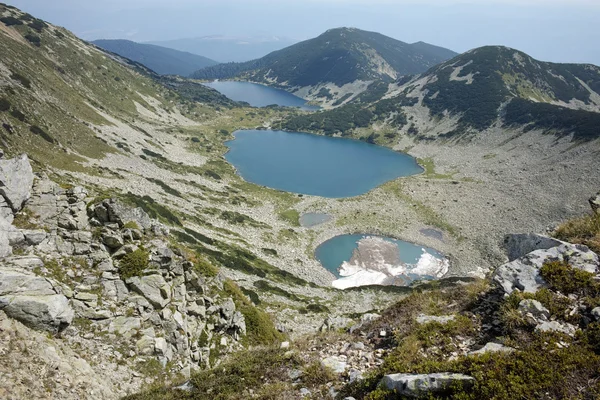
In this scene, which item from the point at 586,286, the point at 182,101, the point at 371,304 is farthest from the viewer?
the point at 182,101

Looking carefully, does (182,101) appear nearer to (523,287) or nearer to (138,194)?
(138,194)

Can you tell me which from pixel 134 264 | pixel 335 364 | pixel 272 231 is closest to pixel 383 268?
pixel 272 231

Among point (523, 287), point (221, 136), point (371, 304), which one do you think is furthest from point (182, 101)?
point (523, 287)

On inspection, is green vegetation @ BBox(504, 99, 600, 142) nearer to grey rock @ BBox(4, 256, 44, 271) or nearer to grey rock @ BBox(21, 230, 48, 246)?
grey rock @ BBox(21, 230, 48, 246)

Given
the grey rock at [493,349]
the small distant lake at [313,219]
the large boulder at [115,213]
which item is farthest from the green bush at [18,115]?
the grey rock at [493,349]

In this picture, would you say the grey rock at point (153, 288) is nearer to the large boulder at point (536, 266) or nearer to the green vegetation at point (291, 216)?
the large boulder at point (536, 266)

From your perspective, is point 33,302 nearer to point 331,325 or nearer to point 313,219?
point 331,325
